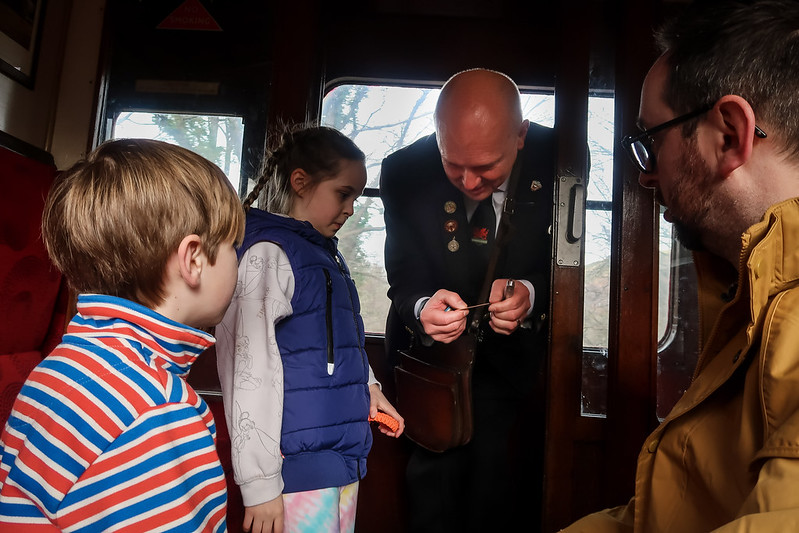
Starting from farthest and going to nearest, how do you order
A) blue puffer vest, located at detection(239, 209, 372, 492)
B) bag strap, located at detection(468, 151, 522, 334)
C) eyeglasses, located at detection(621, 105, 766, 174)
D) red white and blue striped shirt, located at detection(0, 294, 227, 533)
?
1. bag strap, located at detection(468, 151, 522, 334)
2. blue puffer vest, located at detection(239, 209, 372, 492)
3. eyeglasses, located at detection(621, 105, 766, 174)
4. red white and blue striped shirt, located at detection(0, 294, 227, 533)

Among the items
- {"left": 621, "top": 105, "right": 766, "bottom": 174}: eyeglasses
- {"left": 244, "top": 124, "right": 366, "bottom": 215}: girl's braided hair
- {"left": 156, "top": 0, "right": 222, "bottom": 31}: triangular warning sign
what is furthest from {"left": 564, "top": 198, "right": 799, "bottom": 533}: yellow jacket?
{"left": 156, "top": 0, "right": 222, "bottom": 31}: triangular warning sign

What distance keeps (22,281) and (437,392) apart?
4.37 ft

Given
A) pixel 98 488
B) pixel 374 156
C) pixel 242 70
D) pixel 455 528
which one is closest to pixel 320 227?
pixel 374 156

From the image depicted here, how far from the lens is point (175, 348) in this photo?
87cm

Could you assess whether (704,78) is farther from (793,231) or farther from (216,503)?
(216,503)

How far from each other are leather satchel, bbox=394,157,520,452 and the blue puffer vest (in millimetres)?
424

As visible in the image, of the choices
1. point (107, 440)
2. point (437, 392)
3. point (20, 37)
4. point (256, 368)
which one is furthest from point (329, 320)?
point (20, 37)

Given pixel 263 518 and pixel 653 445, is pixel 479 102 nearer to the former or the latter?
pixel 653 445

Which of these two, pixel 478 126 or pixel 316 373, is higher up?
pixel 478 126

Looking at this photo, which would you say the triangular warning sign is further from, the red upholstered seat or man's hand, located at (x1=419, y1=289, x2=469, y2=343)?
man's hand, located at (x1=419, y1=289, x2=469, y2=343)

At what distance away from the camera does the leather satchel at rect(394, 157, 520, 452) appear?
1.86 metres

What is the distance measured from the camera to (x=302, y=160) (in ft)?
5.64

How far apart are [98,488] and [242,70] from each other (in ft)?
5.79

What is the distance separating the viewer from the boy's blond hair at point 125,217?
87cm
